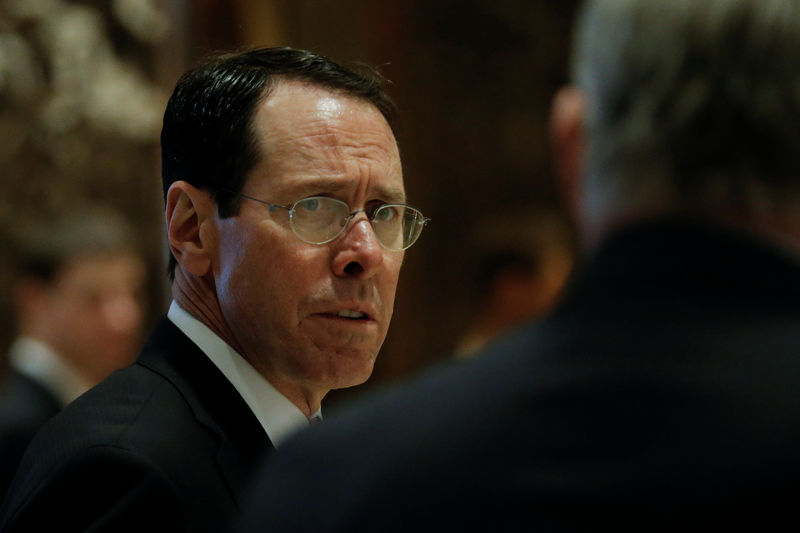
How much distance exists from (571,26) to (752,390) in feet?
29.6

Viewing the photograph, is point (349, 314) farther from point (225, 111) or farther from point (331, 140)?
point (225, 111)

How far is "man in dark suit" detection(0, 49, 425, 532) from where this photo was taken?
2.52 m

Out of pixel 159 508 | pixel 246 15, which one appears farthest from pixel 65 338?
pixel 159 508

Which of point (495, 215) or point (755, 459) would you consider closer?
point (755, 459)

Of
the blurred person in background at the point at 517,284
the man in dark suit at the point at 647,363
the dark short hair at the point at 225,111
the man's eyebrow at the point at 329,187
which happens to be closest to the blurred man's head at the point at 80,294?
the blurred person in background at the point at 517,284

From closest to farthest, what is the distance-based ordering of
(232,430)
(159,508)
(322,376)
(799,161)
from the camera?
(799,161), (159,508), (232,430), (322,376)

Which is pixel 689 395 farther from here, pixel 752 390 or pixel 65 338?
pixel 65 338

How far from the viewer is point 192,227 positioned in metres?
2.81

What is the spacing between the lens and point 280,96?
9.30ft

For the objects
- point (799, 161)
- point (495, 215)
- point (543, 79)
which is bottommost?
point (495, 215)

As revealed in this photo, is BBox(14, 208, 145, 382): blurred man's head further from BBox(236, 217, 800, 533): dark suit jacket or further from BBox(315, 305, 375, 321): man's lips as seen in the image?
BBox(236, 217, 800, 533): dark suit jacket

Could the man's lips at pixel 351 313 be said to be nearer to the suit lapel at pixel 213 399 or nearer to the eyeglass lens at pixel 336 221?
the eyeglass lens at pixel 336 221

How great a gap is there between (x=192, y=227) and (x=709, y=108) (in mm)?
1687

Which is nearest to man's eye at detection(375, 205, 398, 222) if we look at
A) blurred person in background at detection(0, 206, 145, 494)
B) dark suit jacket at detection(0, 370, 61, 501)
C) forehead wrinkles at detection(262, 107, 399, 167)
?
forehead wrinkles at detection(262, 107, 399, 167)
